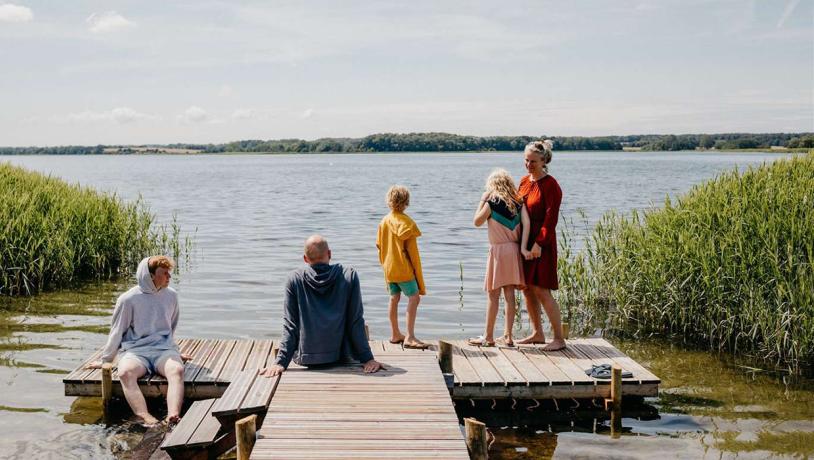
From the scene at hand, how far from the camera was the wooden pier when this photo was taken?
772 cm

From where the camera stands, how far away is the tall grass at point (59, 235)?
13.7 m

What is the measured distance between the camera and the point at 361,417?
5688 millimetres

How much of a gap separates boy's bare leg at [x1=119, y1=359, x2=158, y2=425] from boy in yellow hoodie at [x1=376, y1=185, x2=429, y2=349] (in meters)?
2.67

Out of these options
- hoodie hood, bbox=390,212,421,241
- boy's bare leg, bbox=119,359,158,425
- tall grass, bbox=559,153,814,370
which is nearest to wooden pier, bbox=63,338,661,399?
boy's bare leg, bbox=119,359,158,425

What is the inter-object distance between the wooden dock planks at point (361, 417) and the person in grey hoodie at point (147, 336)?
5.15 feet

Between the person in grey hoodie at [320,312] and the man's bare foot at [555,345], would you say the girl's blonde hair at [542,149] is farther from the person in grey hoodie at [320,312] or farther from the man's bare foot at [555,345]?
the person in grey hoodie at [320,312]

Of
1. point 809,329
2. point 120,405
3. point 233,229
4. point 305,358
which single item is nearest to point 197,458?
point 305,358

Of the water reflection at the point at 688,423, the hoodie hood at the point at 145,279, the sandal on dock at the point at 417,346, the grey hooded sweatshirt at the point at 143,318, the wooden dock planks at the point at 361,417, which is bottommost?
the water reflection at the point at 688,423

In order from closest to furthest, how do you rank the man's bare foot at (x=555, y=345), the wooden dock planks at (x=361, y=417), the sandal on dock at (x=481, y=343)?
the wooden dock planks at (x=361, y=417) → the man's bare foot at (x=555, y=345) → the sandal on dock at (x=481, y=343)

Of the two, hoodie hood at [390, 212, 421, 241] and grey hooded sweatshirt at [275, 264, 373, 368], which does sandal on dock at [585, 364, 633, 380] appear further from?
grey hooded sweatshirt at [275, 264, 373, 368]

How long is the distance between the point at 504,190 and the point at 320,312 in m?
2.68

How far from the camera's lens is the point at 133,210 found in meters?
17.0

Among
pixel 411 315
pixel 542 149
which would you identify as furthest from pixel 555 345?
pixel 542 149

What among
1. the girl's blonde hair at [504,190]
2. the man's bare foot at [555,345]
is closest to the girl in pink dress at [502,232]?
the girl's blonde hair at [504,190]
